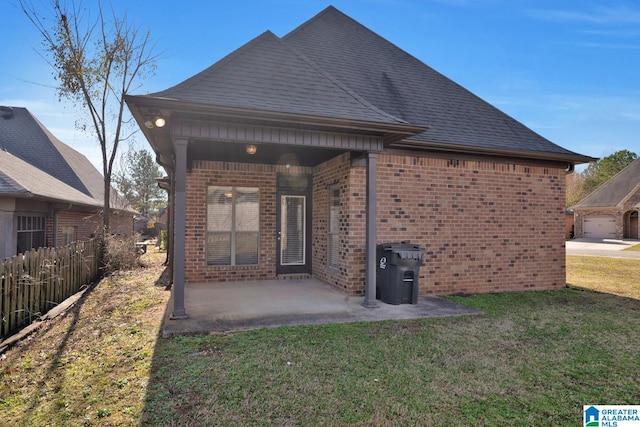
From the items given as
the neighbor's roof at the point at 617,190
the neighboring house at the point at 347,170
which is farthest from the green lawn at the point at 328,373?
the neighbor's roof at the point at 617,190

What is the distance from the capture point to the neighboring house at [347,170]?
559 cm

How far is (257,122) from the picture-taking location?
5461mm

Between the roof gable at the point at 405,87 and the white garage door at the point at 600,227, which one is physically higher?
the roof gable at the point at 405,87

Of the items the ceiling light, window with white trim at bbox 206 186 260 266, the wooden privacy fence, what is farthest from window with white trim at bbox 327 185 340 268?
the wooden privacy fence

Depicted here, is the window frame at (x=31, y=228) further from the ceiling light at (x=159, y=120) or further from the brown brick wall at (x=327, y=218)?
the brown brick wall at (x=327, y=218)

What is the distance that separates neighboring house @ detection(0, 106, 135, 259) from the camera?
9.09 metres

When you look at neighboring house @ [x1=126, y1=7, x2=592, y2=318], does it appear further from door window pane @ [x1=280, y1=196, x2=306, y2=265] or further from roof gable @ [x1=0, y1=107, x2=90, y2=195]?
roof gable @ [x1=0, y1=107, x2=90, y2=195]

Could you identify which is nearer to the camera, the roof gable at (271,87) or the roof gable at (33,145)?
the roof gable at (271,87)

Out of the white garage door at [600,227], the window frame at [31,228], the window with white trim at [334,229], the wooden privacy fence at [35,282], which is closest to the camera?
the wooden privacy fence at [35,282]

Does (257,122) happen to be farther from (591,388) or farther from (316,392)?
(591,388)

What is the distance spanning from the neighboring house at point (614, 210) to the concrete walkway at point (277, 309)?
99.9ft

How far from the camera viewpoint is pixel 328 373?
11.8 ft

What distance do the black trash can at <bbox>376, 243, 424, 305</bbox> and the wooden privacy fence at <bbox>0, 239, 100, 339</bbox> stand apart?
5.50 m

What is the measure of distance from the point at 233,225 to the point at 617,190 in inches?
1334
